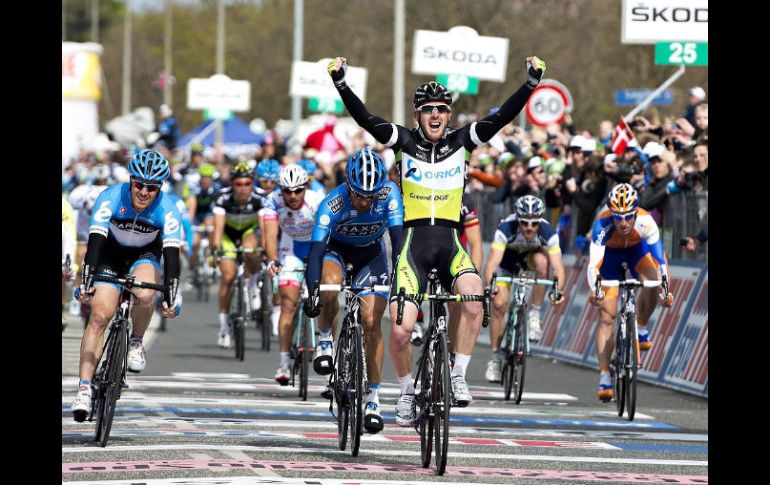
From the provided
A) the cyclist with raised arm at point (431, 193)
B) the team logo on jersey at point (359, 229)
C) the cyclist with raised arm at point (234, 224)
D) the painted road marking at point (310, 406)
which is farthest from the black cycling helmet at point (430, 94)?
the cyclist with raised arm at point (234, 224)

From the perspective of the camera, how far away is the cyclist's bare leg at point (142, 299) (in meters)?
12.7

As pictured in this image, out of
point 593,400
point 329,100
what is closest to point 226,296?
point 593,400

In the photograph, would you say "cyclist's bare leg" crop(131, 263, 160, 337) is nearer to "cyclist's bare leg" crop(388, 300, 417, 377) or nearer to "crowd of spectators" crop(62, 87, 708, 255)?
"cyclist's bare leg" crop(388, 300, 417, 377)

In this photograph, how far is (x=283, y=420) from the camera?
1410cm

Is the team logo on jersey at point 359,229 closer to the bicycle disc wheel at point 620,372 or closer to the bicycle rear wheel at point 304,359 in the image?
the bicycle rear wheel at point 304,359

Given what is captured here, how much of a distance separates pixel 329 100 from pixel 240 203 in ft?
54.9

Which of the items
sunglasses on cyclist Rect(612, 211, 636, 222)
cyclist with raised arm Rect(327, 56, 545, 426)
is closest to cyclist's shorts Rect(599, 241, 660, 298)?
sunglasses on cyclist Rect(612, 211, 636, 222)

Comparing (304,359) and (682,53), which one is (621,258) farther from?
(682,53)

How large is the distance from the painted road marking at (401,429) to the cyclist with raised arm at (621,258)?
159cm

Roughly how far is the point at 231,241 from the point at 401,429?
7682 millimetres

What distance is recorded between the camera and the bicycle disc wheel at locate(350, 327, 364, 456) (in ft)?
38.2

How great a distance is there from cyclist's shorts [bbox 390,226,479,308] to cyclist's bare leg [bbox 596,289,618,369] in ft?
14.5

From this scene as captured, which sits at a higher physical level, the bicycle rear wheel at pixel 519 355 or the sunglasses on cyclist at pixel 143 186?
the sunglasses on cyclist at pixel 143 186
